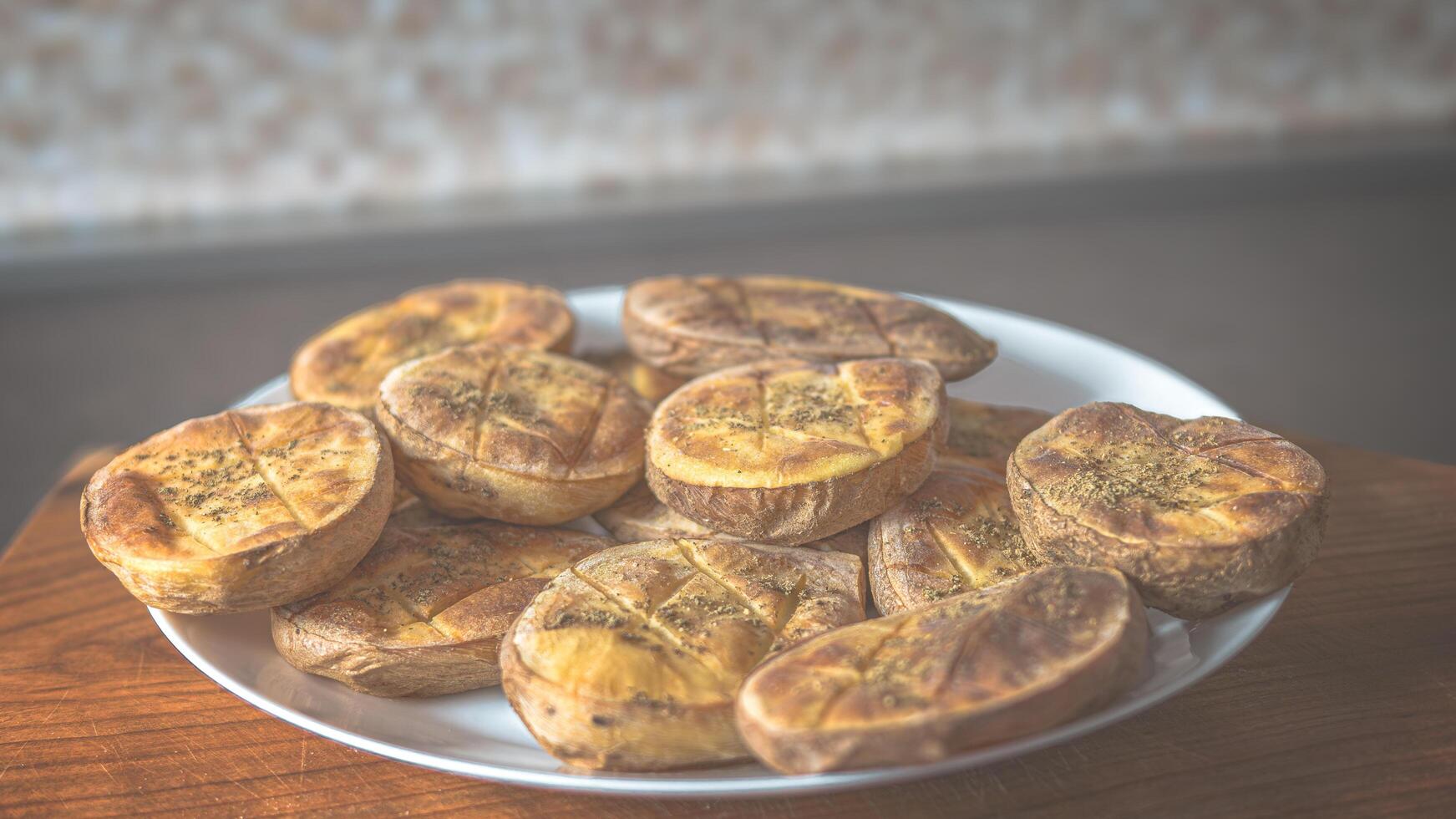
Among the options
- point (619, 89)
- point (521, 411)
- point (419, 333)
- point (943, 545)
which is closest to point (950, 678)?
point (943, 545)

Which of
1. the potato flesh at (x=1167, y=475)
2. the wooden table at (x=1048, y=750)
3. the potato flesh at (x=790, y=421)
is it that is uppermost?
the potato flesh at (x=1167, y=475)

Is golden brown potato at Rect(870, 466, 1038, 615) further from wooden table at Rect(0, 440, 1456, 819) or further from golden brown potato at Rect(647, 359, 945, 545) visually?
wooden table at Rect(0, 440, 1456, 819)

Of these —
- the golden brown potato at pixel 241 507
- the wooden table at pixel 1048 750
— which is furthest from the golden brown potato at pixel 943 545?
the golden brown potato at pixel 241 507

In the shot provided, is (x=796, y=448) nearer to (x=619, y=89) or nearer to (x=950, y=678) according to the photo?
(x=950, y=678)

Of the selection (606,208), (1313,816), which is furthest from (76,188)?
(1313,816)

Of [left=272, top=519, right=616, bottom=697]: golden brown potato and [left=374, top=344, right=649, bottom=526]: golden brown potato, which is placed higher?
[left=374, top=344, right=649, bottom=526]: golden brown potato

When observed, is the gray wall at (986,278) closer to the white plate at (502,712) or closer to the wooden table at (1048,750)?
the wooden table at (1048,750)

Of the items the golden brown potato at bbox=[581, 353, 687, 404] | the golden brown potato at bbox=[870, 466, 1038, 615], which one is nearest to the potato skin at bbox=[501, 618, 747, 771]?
the golden brown potato at bbox=[870, 466, 1038, 615]
